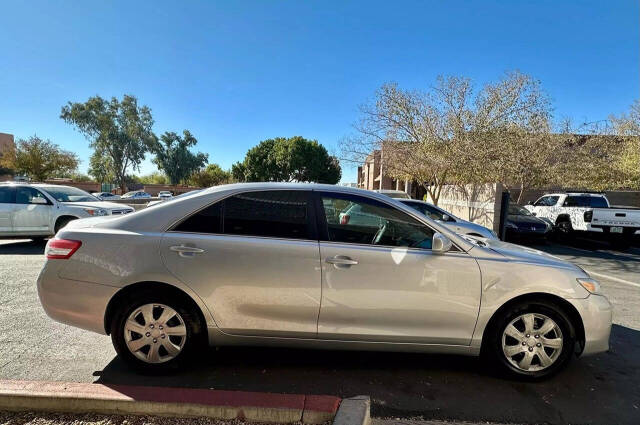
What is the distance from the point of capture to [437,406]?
2.50 m

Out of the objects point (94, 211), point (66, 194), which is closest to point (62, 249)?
point (94, 211)

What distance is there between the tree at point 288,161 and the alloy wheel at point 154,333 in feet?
140

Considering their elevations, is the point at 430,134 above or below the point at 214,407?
above

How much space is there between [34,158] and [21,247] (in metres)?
26.9

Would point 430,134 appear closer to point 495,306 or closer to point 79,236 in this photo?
point 495,306

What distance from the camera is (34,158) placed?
2850 cm

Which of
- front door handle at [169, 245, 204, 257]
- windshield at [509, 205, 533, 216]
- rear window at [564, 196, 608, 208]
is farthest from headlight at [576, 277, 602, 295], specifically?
Answer: rear window at [564, 196, 608, 208]

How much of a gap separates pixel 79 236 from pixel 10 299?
2934mm

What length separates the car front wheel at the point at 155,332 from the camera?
2.71 meters

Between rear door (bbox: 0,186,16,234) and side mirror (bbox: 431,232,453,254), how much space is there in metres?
9.87

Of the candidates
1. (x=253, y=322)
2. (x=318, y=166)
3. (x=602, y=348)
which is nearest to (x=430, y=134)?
(x=602, y=348)

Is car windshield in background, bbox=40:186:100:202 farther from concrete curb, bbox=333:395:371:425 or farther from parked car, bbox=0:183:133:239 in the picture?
concrete curb, bbox=333:395:371:425

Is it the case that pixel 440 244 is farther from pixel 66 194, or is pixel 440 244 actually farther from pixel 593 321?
pixel 66 194

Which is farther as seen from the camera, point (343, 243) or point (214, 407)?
point (343, 243)
